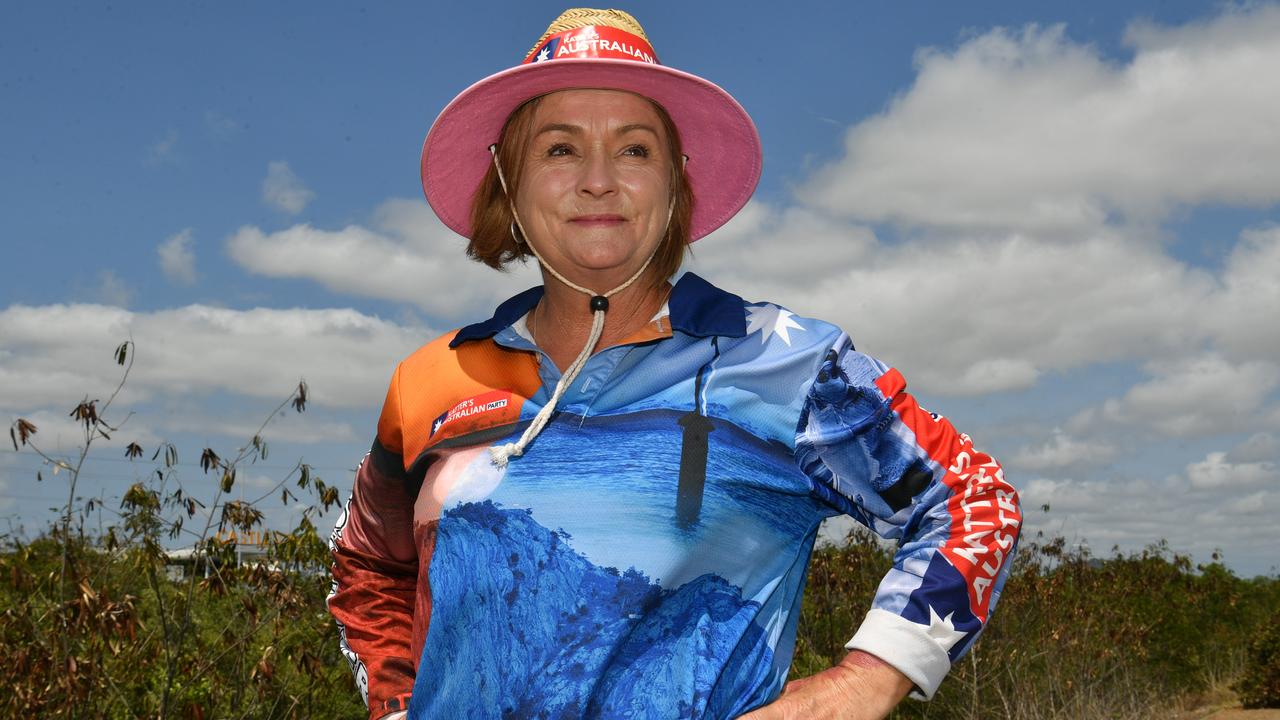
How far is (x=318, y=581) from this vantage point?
763cm

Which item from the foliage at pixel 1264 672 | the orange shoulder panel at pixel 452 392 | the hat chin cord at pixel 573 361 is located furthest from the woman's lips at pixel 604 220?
the foliage at pixel 1264 672

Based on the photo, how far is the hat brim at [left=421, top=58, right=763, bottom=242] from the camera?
113 inches

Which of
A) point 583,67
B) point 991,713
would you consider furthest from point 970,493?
point 991,713

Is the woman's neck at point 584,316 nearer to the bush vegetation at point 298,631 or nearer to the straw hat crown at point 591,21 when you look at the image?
the straw hat crown at point 591,21

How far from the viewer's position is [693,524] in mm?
2328

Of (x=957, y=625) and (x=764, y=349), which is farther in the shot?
(x=764, y=349)

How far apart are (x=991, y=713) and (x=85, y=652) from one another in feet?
22.6

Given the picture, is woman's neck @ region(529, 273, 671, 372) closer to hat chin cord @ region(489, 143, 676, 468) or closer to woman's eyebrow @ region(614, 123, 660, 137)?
hat chin cord @ region(489, 143, 676, 468)

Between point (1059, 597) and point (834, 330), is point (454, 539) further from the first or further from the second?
point (1059, 597)

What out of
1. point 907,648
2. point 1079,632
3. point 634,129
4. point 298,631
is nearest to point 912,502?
point 907,648

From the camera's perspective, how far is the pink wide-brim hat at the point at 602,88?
2867mm

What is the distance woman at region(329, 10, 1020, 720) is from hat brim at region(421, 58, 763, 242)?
1 centimetres

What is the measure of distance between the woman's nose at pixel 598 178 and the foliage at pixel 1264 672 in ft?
40.7

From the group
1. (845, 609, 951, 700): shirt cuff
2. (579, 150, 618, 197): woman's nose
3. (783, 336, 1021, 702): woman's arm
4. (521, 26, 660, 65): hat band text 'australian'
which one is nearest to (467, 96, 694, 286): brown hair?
(521, 26, 660, 65): hat band text 'australian'
